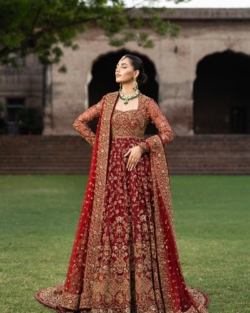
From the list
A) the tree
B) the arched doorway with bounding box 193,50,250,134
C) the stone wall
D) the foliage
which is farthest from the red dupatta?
the arched doorway with bounding box 193,50,250,134

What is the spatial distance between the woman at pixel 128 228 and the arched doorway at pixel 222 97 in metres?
24.0

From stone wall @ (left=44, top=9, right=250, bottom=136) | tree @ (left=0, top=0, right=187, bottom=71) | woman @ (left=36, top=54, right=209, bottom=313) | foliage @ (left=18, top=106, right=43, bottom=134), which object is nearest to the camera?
woman @ (left=36, top=54, right=209, bottom=313)

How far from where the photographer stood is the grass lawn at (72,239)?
5.11 meters

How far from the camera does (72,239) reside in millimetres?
7508

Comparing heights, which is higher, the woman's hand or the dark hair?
the dark hair

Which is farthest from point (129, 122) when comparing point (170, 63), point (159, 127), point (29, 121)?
point (29, 121)

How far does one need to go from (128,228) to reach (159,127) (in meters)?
0.71

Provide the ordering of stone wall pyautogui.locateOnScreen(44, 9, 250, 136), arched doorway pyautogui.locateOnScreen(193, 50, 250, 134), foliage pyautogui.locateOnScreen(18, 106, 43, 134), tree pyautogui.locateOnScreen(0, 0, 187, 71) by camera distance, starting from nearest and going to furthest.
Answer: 1. tree pyautogui.locateOnScreen(0, 0, 187, 71)
2. stone wall pyautogui.locateOnScreen(44, 9, 250, 136)
3. foliage pyautogui.locateOnScreen(18, 106, 43, 134)
4. arched doorway pyautogui.locateOnScreen(193, 50, 250, 134)

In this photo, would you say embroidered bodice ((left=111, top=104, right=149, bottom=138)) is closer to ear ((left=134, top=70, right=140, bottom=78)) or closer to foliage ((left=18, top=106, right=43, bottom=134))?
ear ((left=134, top=70, right=140, bottom=78))

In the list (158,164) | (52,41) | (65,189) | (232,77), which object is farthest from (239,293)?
(232,77)

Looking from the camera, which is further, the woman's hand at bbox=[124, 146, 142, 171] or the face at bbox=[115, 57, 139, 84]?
the face at bbox=[115, 57, 139, 84]

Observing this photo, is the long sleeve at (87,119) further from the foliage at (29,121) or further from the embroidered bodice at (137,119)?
the foliage at (29,121)

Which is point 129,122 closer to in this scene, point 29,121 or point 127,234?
point 127,234

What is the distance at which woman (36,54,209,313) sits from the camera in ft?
14.0
